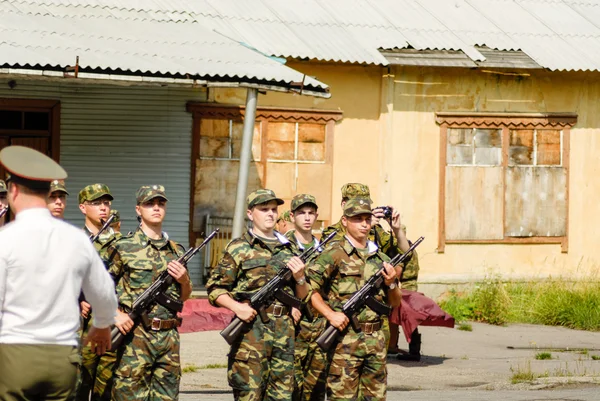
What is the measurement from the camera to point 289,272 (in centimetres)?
869

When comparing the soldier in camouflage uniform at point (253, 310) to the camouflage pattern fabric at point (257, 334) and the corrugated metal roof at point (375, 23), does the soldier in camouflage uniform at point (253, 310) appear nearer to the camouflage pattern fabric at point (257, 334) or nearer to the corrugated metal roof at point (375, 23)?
the camouflage pattern fabric at point (257, 334)

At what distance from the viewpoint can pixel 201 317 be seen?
50.0 feet

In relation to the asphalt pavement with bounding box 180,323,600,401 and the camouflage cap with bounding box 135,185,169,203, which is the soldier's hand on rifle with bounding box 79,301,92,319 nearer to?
the camouflage cap with bounding box 135,185,169,203

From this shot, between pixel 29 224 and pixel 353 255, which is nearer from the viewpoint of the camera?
pixel 29 224

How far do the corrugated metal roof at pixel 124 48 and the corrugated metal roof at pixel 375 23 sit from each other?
0.24 m

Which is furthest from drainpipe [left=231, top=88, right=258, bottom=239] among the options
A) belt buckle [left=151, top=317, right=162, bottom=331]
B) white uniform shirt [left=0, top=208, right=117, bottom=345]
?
white uniform shirt [left=0, top=208, right=117, bottom=345]

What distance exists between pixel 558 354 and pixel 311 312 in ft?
17.9

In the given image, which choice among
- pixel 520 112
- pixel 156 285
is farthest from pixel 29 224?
pixel 520 112

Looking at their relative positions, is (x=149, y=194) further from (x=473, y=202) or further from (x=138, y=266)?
(x=473, y=202)

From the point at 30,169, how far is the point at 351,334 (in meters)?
3.67

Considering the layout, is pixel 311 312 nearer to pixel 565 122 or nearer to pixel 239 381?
pixel 239 381

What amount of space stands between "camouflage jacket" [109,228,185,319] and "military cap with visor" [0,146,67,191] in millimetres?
2839

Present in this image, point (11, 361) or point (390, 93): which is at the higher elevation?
point (390, 93)

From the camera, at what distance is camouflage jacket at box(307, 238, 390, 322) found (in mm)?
8953
